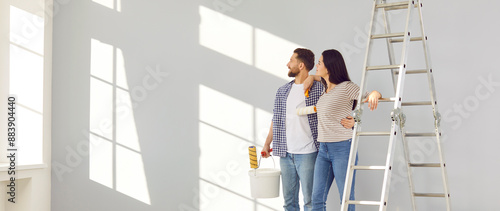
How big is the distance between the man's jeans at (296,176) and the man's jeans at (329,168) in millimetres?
182

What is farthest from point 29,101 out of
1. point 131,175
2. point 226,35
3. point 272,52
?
point 272,52

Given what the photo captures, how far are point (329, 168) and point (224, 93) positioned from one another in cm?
148

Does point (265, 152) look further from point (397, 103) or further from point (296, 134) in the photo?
point (397, 103)

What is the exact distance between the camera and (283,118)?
13.0ft

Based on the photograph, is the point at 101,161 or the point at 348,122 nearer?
the point at 348,122

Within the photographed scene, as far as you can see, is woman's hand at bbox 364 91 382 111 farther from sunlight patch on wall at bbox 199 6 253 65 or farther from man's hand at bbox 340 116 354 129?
sunlight patch on wall at bbox 199 6 253 65

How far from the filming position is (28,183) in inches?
191

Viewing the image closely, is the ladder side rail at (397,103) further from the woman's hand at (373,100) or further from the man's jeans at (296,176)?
the man's jeans at (296,176)

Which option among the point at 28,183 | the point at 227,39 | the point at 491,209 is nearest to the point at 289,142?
the point at 227,39

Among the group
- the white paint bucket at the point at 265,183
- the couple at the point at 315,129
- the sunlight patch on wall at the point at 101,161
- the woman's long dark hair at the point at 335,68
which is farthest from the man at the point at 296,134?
the sunlight patch on wall at the point at 101,161

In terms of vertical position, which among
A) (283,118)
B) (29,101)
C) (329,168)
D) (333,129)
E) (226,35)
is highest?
(226,35)

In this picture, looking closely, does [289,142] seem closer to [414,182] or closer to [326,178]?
[326,178]

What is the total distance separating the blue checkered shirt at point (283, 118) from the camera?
12.4ft

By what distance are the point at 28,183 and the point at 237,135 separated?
6.63ft
